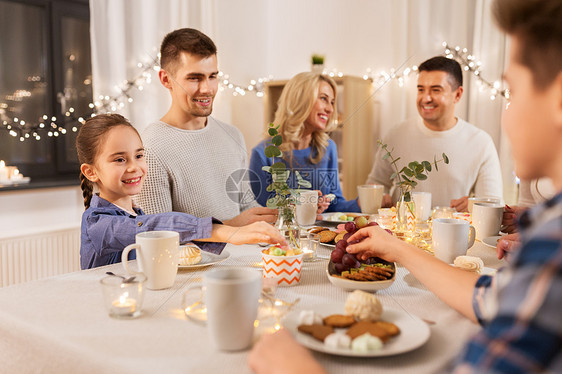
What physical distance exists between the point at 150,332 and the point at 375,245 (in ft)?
1.76

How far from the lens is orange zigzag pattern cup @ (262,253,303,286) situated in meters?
1.07

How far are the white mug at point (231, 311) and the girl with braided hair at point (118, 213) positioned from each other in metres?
0.45

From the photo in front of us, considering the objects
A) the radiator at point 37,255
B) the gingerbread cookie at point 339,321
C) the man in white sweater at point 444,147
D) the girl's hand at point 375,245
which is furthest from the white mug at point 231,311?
the radiator at point 37,255

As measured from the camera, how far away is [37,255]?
9.74 ft

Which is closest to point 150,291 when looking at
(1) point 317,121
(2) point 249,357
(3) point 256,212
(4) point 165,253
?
(4) point 165,253

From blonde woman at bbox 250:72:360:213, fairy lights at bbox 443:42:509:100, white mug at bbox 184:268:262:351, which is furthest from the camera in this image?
fairy lights at bbox 443:42:509:100

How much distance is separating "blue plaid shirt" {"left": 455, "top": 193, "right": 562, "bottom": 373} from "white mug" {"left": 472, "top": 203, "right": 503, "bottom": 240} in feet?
3.92

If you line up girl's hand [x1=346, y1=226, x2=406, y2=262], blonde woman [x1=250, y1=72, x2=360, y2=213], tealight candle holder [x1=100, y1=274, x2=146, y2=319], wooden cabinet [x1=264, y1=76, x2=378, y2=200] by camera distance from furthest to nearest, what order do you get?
wooden cabinet [x1=264, y1=76, x2=378, y2=200]
blonde woman [x1=250, y1=72, x2=360, y2=213]
girl's hand [x1=346, y1=226, x2=406, y2=262]
tealight candle holder [x1=100, y1=274, x2=146, y2=319]

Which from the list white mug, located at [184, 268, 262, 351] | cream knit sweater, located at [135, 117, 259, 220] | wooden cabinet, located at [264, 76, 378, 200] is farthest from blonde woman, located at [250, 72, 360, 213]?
white mug, located at [184, 268, 262, 351]

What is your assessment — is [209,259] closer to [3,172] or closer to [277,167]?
[277,167]

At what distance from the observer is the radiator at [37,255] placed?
2.84 meters

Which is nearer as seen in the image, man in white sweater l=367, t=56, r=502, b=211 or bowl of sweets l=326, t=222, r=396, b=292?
bowl of sweets l=326, t=222, r=396, b=292

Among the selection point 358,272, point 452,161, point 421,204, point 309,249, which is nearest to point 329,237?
point 309,249

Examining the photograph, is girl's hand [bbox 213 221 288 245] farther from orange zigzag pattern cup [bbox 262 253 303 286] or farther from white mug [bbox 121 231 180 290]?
white mug [bbox 121 231 180 290]
